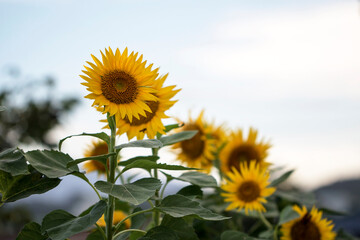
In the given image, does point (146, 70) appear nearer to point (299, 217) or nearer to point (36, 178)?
point (36, 178)

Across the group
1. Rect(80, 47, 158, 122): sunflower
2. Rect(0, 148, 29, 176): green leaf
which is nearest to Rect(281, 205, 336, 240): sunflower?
Rect(80, 47, 158, 122): sunflower

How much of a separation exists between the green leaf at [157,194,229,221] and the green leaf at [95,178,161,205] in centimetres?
4

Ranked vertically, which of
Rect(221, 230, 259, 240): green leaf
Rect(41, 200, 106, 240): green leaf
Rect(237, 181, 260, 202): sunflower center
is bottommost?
Rect(41, 200, 106, 240): green leaf

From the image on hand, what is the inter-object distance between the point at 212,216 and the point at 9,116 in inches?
276

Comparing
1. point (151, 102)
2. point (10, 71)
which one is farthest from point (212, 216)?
point (10, 71)

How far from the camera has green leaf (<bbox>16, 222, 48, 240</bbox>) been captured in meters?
0.80

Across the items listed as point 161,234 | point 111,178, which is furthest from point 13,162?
point 161,234

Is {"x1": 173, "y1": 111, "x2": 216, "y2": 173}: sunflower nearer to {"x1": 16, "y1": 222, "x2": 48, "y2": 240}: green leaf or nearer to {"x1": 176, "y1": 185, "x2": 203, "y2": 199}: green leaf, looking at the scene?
{"x1": 176, "y1": 185, "x2": 203, "y2": 199}: green leaf

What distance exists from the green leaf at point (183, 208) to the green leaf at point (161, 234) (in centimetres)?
5

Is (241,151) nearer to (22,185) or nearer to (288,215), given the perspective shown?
(288,215)

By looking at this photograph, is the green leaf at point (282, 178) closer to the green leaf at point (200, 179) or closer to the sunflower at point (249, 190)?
the sunflower at point (249, 190)

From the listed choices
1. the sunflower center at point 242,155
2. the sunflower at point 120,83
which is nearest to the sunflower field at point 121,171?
the sunflower at point 120,83

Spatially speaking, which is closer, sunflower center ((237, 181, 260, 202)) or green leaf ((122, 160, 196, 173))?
green leaf ((122, 160, 196, 173))

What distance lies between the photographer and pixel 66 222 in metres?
0.78
